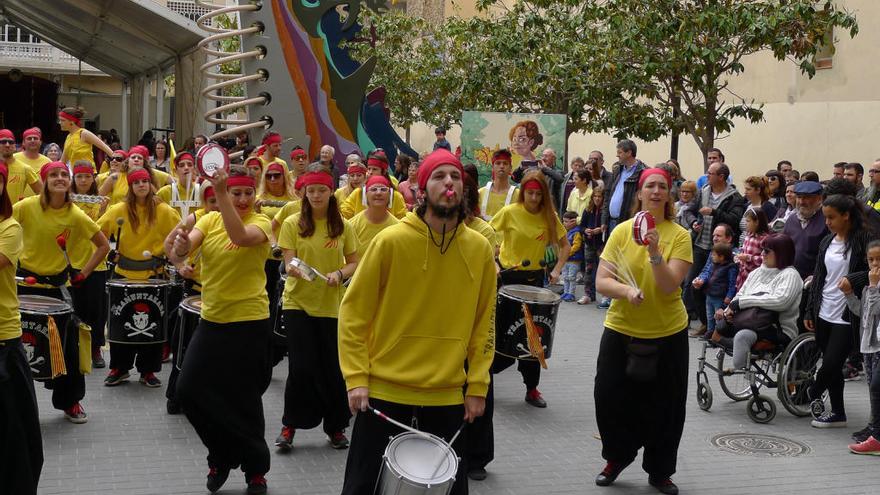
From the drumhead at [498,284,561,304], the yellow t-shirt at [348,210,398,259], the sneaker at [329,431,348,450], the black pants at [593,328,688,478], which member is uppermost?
the yellow t-shirt at [348,210,398,259]

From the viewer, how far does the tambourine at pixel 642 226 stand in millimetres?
6895

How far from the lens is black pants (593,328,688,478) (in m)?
7.50

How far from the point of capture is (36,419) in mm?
6113

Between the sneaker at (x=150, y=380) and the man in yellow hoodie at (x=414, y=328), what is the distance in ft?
18.4

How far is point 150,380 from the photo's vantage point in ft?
34.8

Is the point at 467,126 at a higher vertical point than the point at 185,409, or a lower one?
higher

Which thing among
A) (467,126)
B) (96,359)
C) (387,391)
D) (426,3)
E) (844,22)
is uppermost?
(426,3)

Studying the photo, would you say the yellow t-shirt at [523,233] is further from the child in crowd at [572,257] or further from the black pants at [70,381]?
the child in crowd at [572,257]

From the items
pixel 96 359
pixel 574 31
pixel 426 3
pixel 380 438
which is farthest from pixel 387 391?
pixel 426 3

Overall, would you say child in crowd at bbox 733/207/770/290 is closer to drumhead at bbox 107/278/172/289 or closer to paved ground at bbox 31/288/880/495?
paved ground at bbox 31/288/880/495

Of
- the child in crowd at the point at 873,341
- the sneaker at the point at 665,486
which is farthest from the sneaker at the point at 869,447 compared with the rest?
the sneaker at the point at 665,486

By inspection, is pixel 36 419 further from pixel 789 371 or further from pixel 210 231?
pixel 789 371

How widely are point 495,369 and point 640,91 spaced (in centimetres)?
974

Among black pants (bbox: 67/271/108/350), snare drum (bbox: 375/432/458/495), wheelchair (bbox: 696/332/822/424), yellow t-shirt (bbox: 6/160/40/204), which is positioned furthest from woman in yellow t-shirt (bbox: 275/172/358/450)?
yellow t-shirt (bbox: 6/160/40/204)
